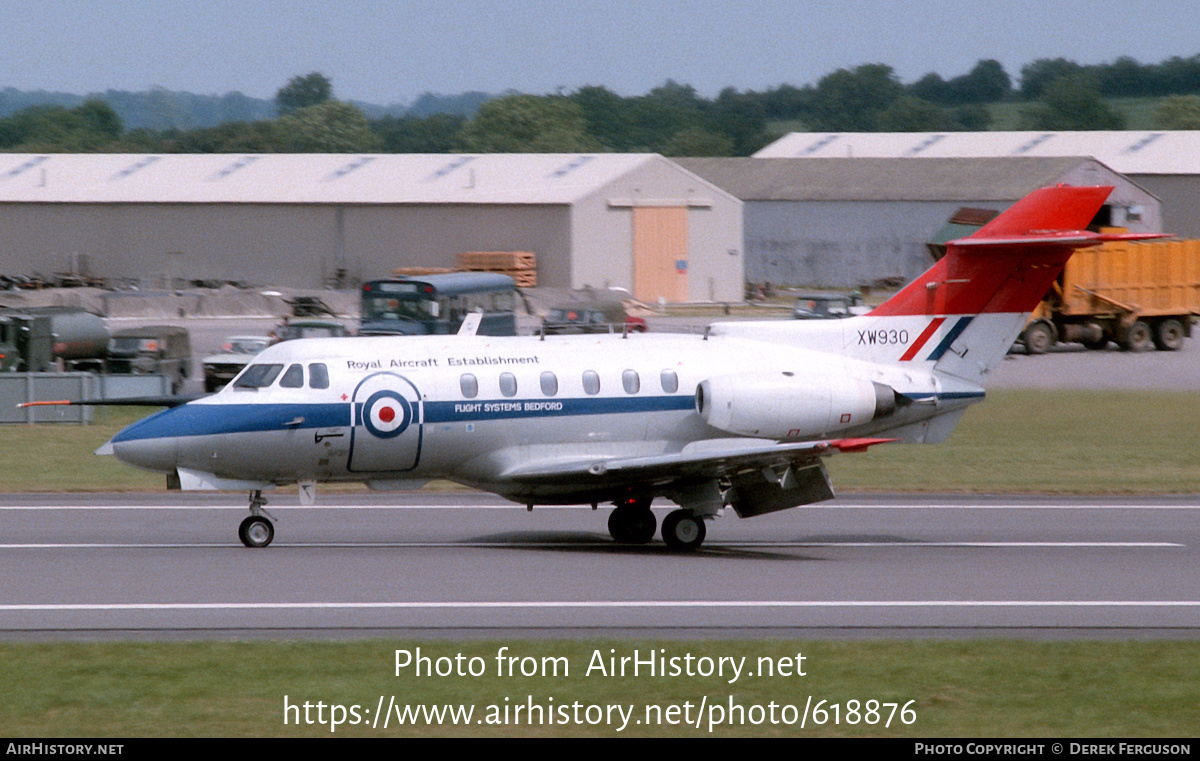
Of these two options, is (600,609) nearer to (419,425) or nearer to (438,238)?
(419,425)

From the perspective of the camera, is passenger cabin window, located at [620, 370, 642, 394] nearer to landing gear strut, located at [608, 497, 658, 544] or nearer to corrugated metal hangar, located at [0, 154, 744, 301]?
landing gear strut, located at [608, 497, 658, 544]

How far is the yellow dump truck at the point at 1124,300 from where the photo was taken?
49562mm

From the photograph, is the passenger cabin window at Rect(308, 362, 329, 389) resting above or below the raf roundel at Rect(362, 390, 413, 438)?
above

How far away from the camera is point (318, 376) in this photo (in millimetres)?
18656

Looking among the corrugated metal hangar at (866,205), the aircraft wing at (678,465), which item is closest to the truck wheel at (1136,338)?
the corrugated metal hangar at (866,205)

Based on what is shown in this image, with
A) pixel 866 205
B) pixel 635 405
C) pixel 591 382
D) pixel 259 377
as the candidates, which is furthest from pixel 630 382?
pixel 866 205

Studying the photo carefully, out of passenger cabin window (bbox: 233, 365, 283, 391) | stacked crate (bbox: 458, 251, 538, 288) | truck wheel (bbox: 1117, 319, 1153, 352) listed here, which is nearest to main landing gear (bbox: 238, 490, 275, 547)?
passenger cabin window (bbox: 233, 365, 283, 391)

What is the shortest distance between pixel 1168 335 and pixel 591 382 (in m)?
37.5

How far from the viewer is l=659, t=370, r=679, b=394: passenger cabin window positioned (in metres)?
19.6

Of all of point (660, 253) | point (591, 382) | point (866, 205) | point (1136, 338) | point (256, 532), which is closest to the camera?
point (256, 532)

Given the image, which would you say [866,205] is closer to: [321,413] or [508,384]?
[508,384]

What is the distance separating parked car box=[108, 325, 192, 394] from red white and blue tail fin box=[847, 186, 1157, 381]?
23145 millimetres

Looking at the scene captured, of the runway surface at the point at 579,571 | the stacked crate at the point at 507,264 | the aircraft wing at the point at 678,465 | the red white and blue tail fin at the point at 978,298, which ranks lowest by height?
the runway surface at the point at 579,571

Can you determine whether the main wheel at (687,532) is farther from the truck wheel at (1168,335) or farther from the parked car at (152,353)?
the truck wheel at (1168,335)
